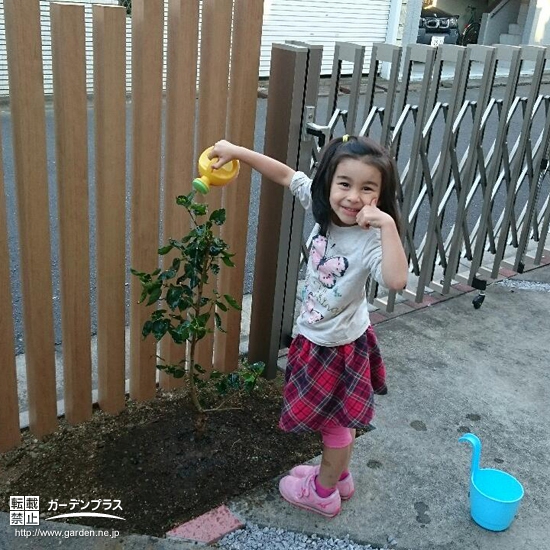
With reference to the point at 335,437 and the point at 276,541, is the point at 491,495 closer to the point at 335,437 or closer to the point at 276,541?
the point at 335,437

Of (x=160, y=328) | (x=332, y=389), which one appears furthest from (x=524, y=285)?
(x=160, y=328)

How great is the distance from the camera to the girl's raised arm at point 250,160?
2.42m

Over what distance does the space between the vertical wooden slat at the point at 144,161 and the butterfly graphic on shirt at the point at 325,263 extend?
28.9 inches

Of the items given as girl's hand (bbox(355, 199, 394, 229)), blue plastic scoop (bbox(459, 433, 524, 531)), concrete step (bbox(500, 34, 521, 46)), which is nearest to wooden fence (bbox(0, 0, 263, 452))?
girl's hand (bbox(355, 199, 394, 229))

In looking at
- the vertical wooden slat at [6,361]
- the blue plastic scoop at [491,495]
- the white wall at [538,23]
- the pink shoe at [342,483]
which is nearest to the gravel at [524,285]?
the blue plastic scoop at [491,495]

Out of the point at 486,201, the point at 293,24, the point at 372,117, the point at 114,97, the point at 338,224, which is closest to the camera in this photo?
the point at 338,224

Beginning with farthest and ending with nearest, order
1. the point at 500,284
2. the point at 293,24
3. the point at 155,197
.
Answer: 1. the point at 293,24
2. the point at 500,284
3. the point at 155,197

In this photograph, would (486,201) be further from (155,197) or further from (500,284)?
(155,197)

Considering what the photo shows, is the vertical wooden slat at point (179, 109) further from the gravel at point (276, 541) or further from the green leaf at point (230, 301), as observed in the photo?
the gravel at point (276, 541)

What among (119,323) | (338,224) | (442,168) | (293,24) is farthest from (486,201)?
(293,24)

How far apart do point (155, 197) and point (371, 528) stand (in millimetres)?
1486

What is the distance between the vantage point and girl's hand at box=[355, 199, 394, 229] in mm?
1952

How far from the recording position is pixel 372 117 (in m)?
3.62

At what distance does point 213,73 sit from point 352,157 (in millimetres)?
863
